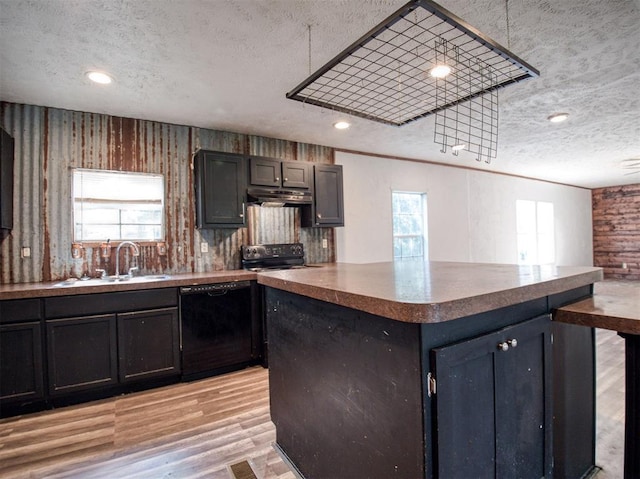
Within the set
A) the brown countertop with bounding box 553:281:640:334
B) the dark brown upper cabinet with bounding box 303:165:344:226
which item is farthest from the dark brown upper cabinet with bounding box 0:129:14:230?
the brown countertop with bounding box 553:281:640:334

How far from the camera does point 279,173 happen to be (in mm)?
3748

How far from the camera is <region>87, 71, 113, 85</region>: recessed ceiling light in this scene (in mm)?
2428

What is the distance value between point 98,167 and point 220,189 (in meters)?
1.14

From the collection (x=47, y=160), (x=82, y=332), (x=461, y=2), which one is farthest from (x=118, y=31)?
(x=82, y=332)

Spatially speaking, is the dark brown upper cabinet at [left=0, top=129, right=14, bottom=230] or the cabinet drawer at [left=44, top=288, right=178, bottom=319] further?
the dark brown upper cabinet at [left=0, top=129, right=14, bottom=230]

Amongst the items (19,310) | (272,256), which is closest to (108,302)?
(19,310)

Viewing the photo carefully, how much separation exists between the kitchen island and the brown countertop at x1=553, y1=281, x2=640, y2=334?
2.4 inches

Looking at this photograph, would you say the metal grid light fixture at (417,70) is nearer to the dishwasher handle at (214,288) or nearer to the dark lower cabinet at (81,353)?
the dishwasher handle at (214,288)

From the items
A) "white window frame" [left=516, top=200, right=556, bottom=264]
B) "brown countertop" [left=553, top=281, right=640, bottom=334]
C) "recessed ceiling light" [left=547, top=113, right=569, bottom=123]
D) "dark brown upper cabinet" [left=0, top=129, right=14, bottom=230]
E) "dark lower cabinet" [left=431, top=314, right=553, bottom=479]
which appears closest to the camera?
"dark lower cabinet" [left=431, top=314, right=553, bottom=479]

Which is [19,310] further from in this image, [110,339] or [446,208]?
[446,208]

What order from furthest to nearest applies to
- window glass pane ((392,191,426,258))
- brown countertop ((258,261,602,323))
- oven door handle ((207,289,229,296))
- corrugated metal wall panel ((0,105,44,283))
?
window glass pane ((392,191,426,258))
oven door handle ((207,289,229,296))
corrugated metal wall panel ((0,105,44,283))
brown countertop ((258,261,602,323))

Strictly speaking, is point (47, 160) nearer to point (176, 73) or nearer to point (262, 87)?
point (176, 73)

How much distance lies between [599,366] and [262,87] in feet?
13.4

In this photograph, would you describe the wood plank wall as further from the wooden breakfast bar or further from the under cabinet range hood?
the wooden breakfast bar
